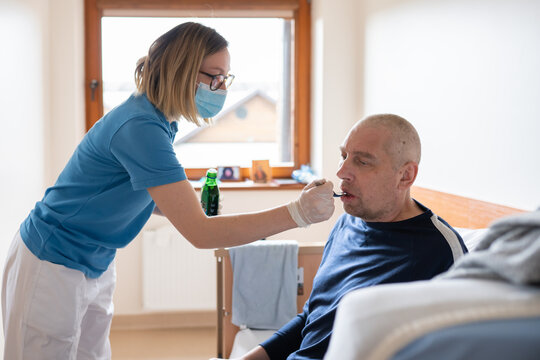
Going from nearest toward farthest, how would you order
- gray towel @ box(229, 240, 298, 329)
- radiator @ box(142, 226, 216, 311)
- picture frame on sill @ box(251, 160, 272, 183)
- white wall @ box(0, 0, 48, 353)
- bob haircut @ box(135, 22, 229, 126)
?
bob haircut @ box(135, 22, 229, 126)
gray towel @ box(229, 240, 298, 329)
white wall @ box(0, 0, 48, 353)
radiator @ box(142, 226, 216, 311)
picture frame on sill @ box(251, 160, 272, 183)

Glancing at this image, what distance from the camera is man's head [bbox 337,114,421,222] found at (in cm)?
133

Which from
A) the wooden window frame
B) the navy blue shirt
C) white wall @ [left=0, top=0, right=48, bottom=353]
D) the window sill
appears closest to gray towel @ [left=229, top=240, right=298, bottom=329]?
the navy blue shirt

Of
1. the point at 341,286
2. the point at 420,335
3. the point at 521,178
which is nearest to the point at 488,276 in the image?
the point at 420,335

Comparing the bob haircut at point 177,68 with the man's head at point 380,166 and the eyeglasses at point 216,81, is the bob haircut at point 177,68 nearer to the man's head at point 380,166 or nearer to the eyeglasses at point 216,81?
the eyeglasses at point 216,81

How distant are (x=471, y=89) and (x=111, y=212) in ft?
4.12

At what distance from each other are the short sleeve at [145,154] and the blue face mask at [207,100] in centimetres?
23

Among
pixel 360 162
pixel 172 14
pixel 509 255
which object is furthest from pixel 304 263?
pixel 172 14

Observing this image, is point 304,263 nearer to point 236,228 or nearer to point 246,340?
point 246,340

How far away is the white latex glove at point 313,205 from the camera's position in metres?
1.27

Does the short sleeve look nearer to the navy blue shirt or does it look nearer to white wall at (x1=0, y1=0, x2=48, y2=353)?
the navy blue shirt

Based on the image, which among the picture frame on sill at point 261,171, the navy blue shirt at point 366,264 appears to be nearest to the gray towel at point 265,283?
the navy blue shirt at point 366,264

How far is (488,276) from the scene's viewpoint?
0.53 metres

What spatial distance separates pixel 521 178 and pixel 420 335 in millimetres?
1211

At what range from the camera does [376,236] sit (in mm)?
1359
